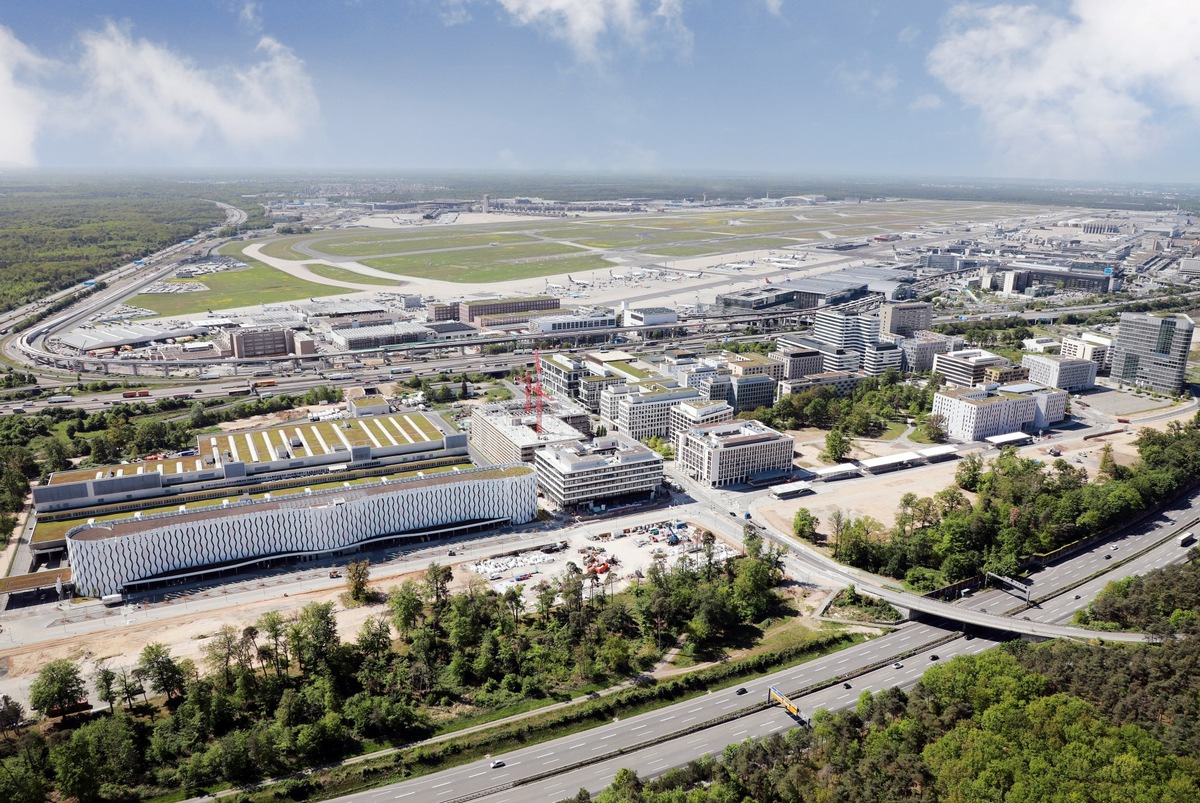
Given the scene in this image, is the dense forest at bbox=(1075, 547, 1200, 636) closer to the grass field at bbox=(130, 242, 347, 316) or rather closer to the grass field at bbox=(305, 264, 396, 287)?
the grass field at bbox=(130, 242, 347, 316)

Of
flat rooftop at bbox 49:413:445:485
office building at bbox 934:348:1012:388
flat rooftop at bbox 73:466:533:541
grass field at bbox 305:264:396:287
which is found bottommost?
flat rooftop at bbox 73:466:533:541

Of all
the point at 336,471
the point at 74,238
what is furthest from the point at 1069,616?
the point at 74,238

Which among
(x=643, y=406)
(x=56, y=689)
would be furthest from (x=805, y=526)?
(x=56, y=689)

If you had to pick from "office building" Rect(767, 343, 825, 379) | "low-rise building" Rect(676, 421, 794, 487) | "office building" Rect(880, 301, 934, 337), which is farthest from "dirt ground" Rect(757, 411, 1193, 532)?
"office building" Rect(880, 301, 934, 337)

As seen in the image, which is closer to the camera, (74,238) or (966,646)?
(966,646)

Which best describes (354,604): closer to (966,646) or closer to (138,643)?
(138,643)
